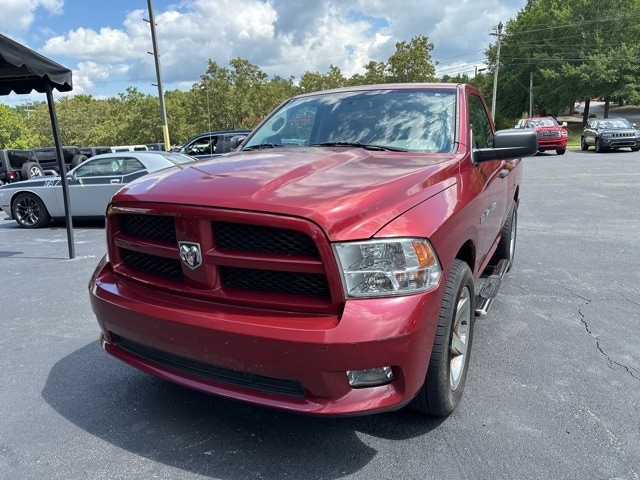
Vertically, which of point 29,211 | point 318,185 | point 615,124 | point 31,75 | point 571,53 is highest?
point 571,53

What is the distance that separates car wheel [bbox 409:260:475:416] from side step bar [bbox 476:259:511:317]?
0.51 m

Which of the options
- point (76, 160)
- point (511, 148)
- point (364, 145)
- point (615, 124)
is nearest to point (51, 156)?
point (76, 160)

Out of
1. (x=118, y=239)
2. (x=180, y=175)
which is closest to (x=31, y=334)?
(x=118, y=239)

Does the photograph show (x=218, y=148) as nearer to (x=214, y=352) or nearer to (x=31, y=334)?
(x=31, y=334)

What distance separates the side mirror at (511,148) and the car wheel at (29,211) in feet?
30.2

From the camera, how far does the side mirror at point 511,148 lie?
10.4ft

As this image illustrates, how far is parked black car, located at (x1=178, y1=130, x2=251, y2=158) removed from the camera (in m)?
15.4

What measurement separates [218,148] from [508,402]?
14227 mm

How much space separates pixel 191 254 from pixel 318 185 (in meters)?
0.68

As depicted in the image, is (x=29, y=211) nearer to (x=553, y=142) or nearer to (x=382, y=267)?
(x=382, y=267)

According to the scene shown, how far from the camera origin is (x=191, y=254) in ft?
7.53

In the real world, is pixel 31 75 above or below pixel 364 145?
above

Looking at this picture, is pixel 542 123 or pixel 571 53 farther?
pixel 571 53

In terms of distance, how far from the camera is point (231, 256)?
2.20 metres
